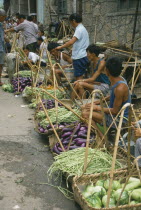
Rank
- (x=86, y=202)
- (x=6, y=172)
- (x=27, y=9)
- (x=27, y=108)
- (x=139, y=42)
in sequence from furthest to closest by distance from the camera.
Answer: (x=27, y=9), (x=139, y=42), (x=27, y=108), (x=6, y=172), (x=86, y=202)

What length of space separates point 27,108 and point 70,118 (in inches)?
79.2

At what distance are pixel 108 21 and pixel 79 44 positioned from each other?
2492 mm

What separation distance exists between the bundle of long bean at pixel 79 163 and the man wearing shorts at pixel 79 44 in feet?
11.1

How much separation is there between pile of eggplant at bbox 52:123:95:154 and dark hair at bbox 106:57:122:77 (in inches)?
35.1

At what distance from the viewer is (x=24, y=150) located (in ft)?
14.4

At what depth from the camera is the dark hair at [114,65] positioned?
382 centimetres

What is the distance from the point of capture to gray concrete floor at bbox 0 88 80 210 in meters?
3.11

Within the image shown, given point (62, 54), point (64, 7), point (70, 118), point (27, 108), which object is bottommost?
point (27, 108)

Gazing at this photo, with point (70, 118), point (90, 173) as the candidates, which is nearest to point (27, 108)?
point (70, 118)

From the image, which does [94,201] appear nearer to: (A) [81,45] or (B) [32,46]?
(A) [81,45]

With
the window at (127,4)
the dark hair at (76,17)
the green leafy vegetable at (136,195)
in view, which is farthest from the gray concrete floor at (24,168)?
the window at (127,4)

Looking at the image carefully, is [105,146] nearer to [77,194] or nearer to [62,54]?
[77,194]

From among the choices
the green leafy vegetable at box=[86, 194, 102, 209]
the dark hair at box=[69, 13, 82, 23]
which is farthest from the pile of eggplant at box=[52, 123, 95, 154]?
the dark hair at box=[69, 13, 82, 23]

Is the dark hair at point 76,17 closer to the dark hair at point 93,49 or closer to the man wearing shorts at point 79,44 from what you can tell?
the man wearing shorts at point 79,44
